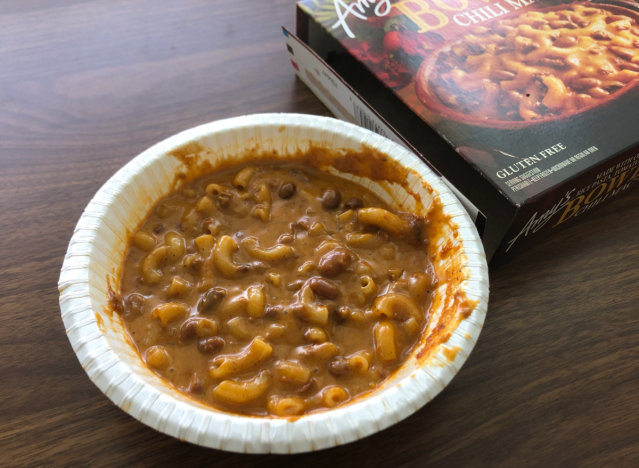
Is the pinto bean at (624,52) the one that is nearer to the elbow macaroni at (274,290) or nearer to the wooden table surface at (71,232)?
the wooden table surface at (71,232)

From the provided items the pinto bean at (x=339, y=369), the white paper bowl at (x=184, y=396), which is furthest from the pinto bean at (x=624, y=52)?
the pinto bean at (x=339, y=369)

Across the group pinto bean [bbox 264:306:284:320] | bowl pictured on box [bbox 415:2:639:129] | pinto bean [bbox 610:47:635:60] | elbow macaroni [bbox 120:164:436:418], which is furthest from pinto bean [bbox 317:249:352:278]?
pinto bean [bbox 610:47:635:60]

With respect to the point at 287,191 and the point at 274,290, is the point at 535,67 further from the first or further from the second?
the point at 274,290

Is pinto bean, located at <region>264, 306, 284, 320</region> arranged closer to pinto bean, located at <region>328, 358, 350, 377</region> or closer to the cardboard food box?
pinto bean, located at <region>328, 358, 350, 377</region>

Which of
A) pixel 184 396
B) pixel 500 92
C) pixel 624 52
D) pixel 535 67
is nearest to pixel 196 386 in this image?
pixel 184 396

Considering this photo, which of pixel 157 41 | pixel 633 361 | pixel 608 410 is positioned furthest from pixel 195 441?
pixel 157 41

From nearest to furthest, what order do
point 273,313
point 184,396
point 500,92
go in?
point 184,396 < point 273,313 < point 500,92
